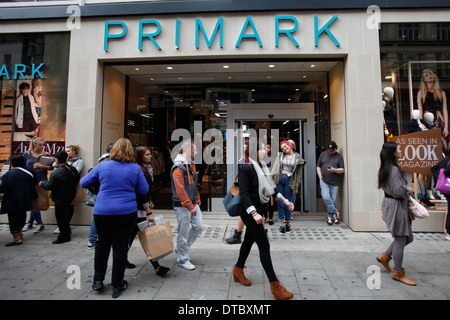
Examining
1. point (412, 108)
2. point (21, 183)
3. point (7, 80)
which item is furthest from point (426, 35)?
point (7, 80)

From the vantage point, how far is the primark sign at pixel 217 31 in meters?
6.47

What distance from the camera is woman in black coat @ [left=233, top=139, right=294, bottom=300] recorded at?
3.26 metres

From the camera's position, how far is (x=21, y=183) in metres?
5.32

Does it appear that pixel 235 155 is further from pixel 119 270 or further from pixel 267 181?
pixel 119 270

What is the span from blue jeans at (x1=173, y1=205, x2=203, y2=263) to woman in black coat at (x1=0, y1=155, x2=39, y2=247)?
343 centimetres

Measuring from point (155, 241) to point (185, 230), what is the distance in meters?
0.64

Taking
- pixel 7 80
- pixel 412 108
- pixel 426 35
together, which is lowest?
pixel 412 108

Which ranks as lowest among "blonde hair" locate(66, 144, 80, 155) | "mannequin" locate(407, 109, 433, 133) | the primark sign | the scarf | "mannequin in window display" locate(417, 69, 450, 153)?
the scarf

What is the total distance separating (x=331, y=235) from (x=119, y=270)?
14.6ft

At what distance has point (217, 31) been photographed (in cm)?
666

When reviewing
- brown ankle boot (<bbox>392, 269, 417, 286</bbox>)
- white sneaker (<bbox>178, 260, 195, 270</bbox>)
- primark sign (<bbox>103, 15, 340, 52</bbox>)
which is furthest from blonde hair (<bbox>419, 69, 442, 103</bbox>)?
white sneaker (<bbox>178, 260, 195, 270</bbox>)

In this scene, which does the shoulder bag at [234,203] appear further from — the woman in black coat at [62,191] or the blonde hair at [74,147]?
the blonde hair at [74,147]

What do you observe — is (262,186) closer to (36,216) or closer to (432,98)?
(36,216)

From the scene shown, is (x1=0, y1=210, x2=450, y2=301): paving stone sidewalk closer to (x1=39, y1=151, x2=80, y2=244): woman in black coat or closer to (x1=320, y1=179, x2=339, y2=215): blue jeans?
(x1=39, y1=151, x2=80, y2=244): woman in black coat
